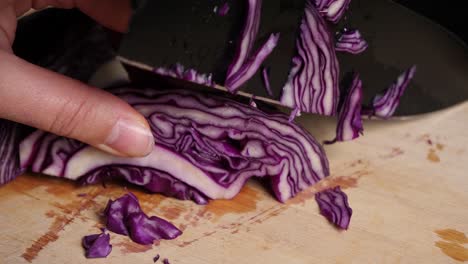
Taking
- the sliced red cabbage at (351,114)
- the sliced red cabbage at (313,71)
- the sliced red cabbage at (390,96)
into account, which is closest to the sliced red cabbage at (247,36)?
the sliced red cabbage at (313,71)

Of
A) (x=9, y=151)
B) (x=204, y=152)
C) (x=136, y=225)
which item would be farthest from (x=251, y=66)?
(x=9, y=151)

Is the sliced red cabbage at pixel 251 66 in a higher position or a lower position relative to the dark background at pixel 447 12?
lower

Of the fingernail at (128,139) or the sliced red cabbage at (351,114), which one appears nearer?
the fingernail at (128,139)

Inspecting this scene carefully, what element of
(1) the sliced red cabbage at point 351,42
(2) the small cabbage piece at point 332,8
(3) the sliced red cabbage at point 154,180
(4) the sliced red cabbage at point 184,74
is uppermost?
(2) the small cabbage piece at point 332,8

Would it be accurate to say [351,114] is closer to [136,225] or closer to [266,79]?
[266,79]

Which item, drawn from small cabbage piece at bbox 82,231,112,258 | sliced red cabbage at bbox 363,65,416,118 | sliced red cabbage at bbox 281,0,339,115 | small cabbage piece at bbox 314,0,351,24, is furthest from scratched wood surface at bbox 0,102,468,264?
small cabbage piece at bbox 314,0,351,24

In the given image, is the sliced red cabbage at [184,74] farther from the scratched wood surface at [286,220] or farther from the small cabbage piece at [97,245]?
the small cabbage piece at [97,245]
